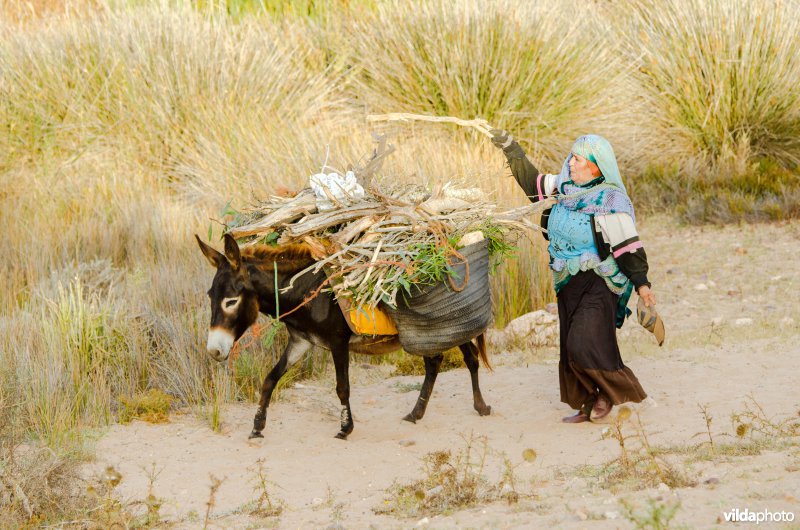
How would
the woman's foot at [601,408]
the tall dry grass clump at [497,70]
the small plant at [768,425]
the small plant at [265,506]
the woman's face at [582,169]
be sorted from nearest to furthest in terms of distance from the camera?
1. the small plant at [265,506]
2. the small plant at [768,425]
3. the woman's face at [582,169]
4. the woman's foot at [601,408]
5. the tall dry grass clump at [497,70]

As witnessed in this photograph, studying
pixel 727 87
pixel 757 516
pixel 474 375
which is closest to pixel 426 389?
pixel 474 375

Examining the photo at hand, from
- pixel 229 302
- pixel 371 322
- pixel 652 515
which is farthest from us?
pixel 371 322

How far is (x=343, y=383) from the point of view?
227 inches

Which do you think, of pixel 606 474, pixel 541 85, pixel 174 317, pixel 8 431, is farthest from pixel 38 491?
pixel 541 85

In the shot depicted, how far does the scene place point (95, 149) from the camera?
13.0m

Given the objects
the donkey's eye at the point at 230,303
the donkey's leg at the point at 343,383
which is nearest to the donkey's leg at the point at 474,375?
the donkey's leg at the point at 343,383

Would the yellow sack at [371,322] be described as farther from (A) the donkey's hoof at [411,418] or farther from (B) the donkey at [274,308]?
(A) the donkey's hoof at [411,418]

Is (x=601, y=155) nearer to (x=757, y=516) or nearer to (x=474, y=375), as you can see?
(x=474, y=375)

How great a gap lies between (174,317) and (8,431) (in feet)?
7.09

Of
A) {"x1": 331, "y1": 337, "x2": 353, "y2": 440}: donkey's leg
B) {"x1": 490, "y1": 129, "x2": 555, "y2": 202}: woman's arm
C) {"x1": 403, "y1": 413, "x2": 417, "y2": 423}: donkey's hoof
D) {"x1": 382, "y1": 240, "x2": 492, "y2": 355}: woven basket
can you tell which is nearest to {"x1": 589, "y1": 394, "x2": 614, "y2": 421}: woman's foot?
{"x1": 382, "y1": 240, "x2": 492, "y2": 355}: woven basket

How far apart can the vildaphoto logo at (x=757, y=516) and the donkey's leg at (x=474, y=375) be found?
260 cm

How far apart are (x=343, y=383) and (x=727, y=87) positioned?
9469mm

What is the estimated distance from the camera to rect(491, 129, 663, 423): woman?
566 cm

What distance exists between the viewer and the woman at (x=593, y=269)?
18.6 ft
